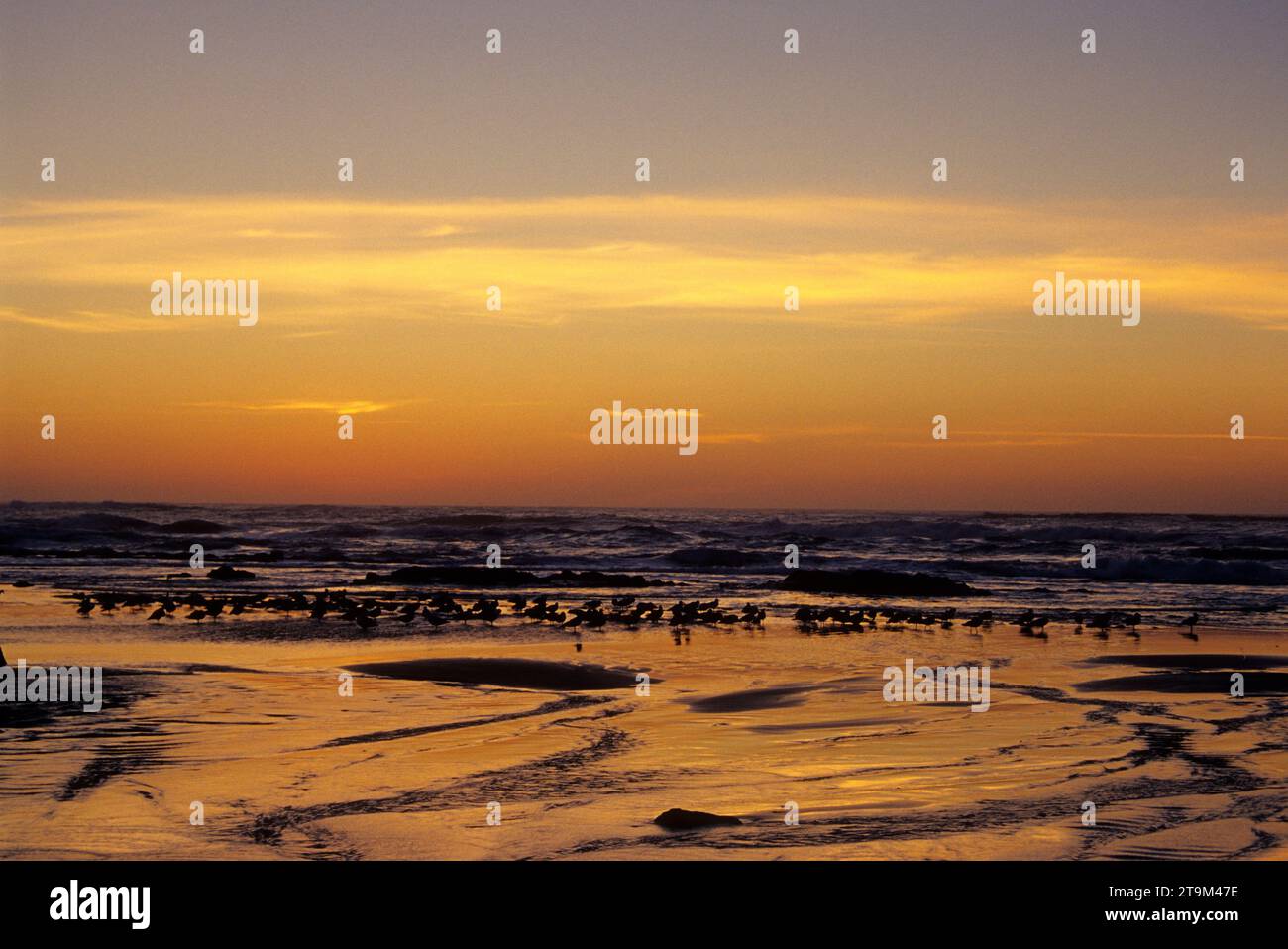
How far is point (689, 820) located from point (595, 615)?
1722 centimetres

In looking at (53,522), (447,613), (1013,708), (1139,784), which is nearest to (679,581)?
(447,613)

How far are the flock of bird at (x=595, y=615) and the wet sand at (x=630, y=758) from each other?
5036 mm

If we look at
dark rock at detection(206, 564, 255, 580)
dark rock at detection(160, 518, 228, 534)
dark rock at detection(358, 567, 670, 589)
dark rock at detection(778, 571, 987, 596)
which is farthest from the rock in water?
dark rock at detection(160, 518, 228, 534)

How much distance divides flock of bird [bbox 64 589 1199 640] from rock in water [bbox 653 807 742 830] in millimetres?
16242

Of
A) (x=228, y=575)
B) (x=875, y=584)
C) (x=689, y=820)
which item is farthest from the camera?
(x=228, y=575)

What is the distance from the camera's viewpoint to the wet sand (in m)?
8.62

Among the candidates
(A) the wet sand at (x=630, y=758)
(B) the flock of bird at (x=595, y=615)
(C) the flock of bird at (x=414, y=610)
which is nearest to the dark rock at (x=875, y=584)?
(B) the flock of bird at (x=595, y=615)

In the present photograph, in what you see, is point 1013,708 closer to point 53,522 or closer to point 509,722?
point 509,722

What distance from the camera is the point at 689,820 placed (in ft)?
29.2

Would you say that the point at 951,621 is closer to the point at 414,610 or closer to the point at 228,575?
the point at 414,610

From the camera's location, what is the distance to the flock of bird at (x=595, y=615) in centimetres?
2573

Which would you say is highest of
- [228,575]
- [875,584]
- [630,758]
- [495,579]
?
[228,575]

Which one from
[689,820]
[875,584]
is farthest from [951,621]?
[689,820]
